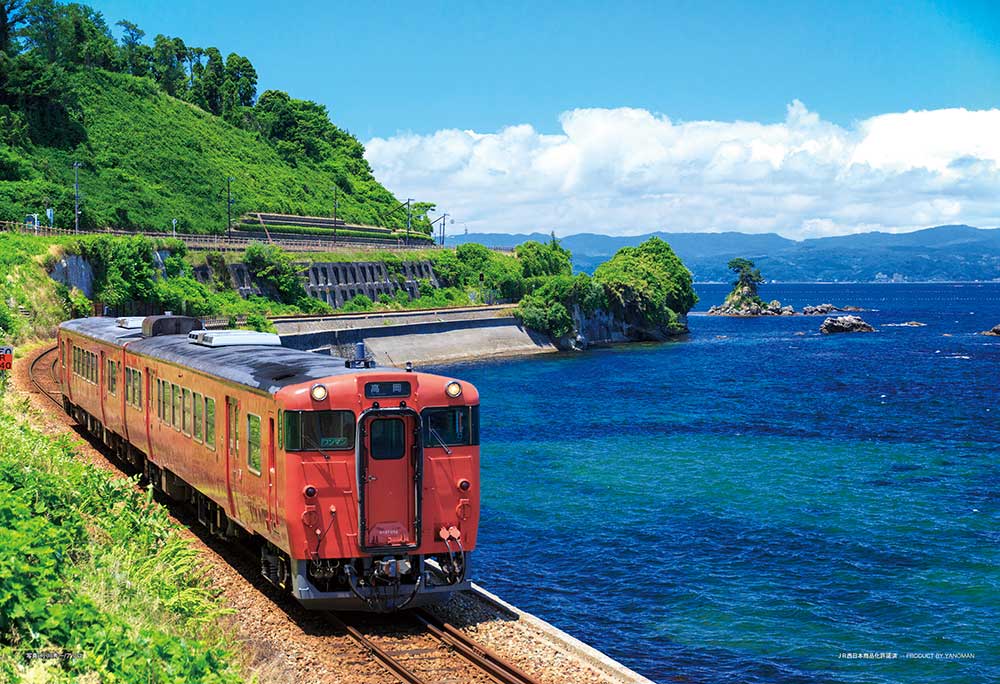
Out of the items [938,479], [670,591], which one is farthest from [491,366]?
[670,591]

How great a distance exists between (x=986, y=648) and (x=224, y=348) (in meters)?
16.5

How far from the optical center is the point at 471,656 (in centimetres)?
1460

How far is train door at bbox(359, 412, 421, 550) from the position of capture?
15523 mm

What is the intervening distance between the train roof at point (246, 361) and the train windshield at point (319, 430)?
0.62 m

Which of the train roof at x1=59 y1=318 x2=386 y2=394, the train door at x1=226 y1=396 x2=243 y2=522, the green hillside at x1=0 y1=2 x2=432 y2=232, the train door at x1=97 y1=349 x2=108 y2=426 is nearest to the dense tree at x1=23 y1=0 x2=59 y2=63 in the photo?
the green hillside at x1=0 y1=2 x2=432 y2=232

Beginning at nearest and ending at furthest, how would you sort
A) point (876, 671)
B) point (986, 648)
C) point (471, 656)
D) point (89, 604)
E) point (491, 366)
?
point (89, 604) < point (471, 656) < point (876, 671) < point (986, 648) < point (491, 366)

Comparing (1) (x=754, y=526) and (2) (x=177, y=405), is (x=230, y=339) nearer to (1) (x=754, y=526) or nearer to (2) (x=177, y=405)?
(2) (x=177, y=405)

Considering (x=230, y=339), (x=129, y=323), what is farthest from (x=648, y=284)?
(x=230, y=339)

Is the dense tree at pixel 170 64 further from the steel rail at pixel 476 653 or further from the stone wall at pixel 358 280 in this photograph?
the steel rail at pixel 476 653

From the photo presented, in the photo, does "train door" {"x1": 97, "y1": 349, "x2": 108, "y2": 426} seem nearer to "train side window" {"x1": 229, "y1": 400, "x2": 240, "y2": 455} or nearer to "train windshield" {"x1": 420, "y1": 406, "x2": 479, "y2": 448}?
"train side window" {"x1": 229, "y1": 400, "x2": 240, "y2": 455}

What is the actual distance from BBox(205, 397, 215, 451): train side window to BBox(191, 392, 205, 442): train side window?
23 centimetres

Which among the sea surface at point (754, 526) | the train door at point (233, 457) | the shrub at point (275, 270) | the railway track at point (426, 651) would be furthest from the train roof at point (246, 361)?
the shrub at point (275, 270)

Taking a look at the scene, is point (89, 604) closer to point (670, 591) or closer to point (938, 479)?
point (670, 591)

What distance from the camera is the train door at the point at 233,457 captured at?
57.0 ft
